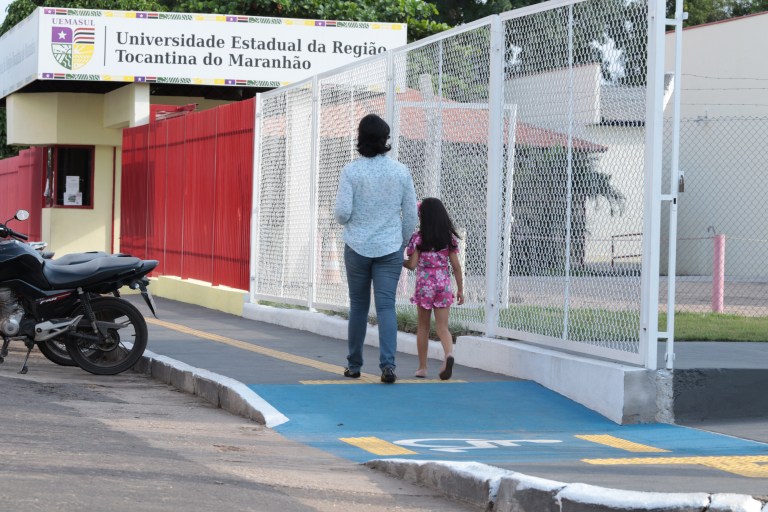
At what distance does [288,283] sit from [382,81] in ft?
10.4

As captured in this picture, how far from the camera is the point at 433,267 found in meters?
9.36

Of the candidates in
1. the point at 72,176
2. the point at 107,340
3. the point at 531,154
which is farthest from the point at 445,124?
the point at 72,176

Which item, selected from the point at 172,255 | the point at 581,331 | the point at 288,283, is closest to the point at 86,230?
the point at 172,255

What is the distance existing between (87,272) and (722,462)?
535 centimetres

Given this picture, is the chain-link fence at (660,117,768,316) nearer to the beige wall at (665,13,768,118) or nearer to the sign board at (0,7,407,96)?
the beige wall at (665,13,768,118)

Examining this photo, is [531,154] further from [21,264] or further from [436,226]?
[21,264]

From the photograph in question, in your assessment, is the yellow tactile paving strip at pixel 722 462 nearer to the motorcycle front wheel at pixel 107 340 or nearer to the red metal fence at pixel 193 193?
the motorcycle front wheel at pixel 107 340

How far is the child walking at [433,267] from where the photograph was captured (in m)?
9.28

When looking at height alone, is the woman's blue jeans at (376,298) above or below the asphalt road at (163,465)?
above

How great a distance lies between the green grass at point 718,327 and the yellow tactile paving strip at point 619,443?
3747 mm

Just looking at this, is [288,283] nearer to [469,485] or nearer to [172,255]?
[172,255]

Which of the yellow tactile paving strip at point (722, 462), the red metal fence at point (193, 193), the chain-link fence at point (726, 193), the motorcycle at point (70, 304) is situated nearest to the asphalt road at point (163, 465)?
the yellow tactile paving strip at point (722, 462)

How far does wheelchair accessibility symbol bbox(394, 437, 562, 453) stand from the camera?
6.93m

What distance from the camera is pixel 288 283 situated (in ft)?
47.4
